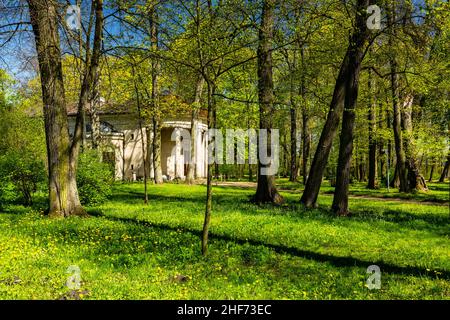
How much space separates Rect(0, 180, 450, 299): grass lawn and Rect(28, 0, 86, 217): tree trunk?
0.74 m

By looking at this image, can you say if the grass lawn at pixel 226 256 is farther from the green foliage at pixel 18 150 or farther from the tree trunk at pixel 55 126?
the green foliage at pixel 18 150

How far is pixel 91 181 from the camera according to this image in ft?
50.1

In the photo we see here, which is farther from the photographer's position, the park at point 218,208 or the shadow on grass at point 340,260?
the shadow on grass at point 340,260

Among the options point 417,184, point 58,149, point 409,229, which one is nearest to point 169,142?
point 417,184

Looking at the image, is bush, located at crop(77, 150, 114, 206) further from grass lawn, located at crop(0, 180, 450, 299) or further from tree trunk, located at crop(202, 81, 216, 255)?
tree trunk, located at crop(202, 81, 216, 255)

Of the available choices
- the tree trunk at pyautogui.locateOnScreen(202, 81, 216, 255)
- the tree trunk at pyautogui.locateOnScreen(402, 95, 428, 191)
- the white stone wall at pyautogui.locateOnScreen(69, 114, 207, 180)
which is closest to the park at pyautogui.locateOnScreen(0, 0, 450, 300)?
the tree trunk at pyautogui.locateOnScreen(202, 81, 216, 255)

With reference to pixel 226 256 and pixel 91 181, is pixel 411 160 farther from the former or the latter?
pixel 226 256

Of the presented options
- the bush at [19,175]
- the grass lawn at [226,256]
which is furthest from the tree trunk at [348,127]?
the bush at [19,175]

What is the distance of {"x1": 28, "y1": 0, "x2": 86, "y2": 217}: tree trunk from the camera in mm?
11555

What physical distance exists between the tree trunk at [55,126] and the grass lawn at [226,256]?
2.42ft

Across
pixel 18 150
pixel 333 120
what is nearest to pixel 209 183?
pixel 333 120

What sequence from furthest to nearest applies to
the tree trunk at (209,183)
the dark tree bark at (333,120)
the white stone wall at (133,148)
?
the white stone wall at (133,148) < the dark tree bark at (333,120) < the tree trunk at (209,183)

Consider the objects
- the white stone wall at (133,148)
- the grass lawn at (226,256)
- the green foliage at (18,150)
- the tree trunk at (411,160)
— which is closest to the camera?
the grass lawn at (226,256)

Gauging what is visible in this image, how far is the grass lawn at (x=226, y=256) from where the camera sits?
5.79 m
